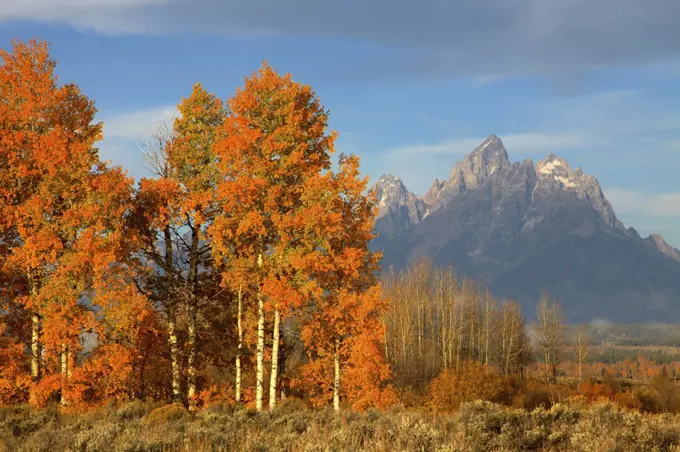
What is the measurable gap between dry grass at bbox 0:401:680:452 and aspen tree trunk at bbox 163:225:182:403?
9274mm

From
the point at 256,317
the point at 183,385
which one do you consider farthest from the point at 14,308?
the point at 256,317

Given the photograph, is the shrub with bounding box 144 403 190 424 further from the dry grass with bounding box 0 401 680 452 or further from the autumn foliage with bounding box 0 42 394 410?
the autumn foliage with bounding box 0 42 394 410

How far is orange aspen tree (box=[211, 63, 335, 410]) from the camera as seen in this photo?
23.5 meters

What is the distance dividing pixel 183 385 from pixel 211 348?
7.64ft

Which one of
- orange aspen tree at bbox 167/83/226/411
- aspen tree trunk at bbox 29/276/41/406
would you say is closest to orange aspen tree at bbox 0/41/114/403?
aspen tree trunk at bbox 29/276/41/406

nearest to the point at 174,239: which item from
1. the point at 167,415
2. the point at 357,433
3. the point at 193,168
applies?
the point at 193,168

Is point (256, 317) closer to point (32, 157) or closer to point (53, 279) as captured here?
point (53, 279)

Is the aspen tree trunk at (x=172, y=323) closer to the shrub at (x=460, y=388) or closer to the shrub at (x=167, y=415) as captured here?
the shrub at (x=167, y=415)

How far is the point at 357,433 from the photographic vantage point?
12773mm

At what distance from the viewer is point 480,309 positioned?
13075 cm

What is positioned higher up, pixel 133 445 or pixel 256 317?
pixel 256 317

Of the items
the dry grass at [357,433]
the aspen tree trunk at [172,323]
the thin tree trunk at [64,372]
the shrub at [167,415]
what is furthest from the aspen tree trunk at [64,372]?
the shrub at [167,415]

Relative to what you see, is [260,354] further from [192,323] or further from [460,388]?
[460,388]

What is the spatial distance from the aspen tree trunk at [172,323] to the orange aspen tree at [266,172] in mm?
3264
